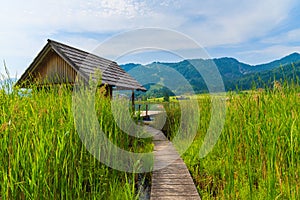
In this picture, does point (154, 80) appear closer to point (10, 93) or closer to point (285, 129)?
point (10, 93)

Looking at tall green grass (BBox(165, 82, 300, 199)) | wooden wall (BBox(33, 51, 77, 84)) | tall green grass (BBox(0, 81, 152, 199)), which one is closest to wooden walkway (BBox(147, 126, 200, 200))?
tall green grass (BBox(165, 82, 300, 199))

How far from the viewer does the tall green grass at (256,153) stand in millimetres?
2152

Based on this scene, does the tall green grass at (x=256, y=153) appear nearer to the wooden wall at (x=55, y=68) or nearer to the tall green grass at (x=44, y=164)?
the tall green grass at (x=44, y=164)

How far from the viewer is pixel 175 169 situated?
11.7ft

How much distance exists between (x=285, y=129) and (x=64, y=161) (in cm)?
231

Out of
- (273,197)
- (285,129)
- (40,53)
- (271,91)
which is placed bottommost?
(273,197)

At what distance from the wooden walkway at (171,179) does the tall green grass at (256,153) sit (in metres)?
0.22

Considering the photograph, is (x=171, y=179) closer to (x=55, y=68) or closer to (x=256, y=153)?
(x=256, y=153)

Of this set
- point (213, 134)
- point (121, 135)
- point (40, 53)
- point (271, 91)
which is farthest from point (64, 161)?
point (40, 53)

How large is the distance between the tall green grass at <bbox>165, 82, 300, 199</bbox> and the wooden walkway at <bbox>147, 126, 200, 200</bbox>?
0.72ft

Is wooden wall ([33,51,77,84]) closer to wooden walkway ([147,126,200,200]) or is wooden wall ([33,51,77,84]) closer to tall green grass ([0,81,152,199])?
wooden walkway ([147,126,200,200])

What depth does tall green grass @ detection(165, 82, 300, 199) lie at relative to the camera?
2152 mm

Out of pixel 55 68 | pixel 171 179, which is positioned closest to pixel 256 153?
pixel 171 179

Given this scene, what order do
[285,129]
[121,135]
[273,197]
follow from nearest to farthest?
1. [273,197]
2. [285,129]
3. [121,135]
